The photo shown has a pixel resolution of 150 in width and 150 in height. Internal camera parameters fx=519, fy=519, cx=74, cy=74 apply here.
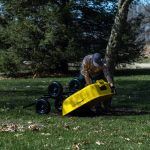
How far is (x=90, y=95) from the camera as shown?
1199cm

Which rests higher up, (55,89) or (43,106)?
(55,89)

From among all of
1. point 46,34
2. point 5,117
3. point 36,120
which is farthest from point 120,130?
point 46,34

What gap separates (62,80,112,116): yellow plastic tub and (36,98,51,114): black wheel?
806 mm

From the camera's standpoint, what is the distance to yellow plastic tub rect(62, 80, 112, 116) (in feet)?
39.2

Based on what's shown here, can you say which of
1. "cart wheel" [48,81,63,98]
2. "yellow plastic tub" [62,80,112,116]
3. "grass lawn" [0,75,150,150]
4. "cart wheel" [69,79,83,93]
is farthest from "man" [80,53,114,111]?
"grass lawn" [0,75,150,150]

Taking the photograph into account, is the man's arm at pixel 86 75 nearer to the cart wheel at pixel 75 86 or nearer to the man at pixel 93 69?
the man at pixel 93 69

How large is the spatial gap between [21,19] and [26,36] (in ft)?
4.42

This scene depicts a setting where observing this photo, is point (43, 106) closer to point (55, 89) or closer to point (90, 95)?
point (55, 89)

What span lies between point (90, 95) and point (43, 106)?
176 cm

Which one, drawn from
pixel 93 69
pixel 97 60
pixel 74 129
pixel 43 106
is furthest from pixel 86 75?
pixel 74 129

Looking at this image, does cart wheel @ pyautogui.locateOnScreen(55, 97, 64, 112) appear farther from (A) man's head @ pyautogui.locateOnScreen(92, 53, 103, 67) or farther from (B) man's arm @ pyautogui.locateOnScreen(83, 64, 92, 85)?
(A) man's head @ pyautogui.locateOnScreen(92, 53, 103, 67)

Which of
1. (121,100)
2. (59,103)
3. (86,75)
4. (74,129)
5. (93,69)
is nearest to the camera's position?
(74,129)

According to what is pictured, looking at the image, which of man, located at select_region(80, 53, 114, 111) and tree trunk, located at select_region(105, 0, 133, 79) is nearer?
man, located at select_region(80, 53, 114, 111)

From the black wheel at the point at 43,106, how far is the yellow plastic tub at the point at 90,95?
2.65 feet
